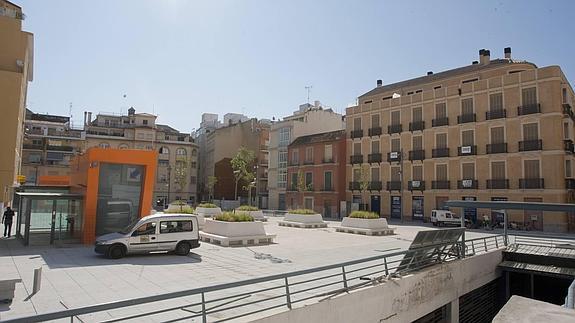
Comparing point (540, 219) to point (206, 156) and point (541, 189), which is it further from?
point (206, 156)

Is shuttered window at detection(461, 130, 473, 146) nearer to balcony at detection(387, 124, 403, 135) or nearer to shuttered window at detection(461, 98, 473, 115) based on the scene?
shuttered window at detection(461, 98, 473, 115)

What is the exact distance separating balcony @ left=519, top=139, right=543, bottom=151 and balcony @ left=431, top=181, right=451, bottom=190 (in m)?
7.84

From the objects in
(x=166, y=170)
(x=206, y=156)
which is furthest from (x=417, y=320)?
(x=206, y=156)

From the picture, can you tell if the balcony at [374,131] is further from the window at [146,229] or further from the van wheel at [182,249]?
the window at [146,229]

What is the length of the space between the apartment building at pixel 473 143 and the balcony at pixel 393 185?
116 millimetres

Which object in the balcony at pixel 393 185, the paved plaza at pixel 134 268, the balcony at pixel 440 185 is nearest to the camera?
the paved plaza at pixel 134 268

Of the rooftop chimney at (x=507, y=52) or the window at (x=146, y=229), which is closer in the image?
the window at (x=146, y=229)

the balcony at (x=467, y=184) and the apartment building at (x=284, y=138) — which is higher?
the apartment building at (x=284, y=138)

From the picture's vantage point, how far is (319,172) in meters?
55.4

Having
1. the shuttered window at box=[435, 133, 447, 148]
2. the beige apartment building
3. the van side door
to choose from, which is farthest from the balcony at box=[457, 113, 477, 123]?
the beige apartment building

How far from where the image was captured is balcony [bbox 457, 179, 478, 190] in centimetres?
4081

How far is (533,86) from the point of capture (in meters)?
37.5

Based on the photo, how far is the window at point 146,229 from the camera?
15.6m

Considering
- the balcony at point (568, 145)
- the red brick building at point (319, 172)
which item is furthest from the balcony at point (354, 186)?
the balcony at point (568, 145)
